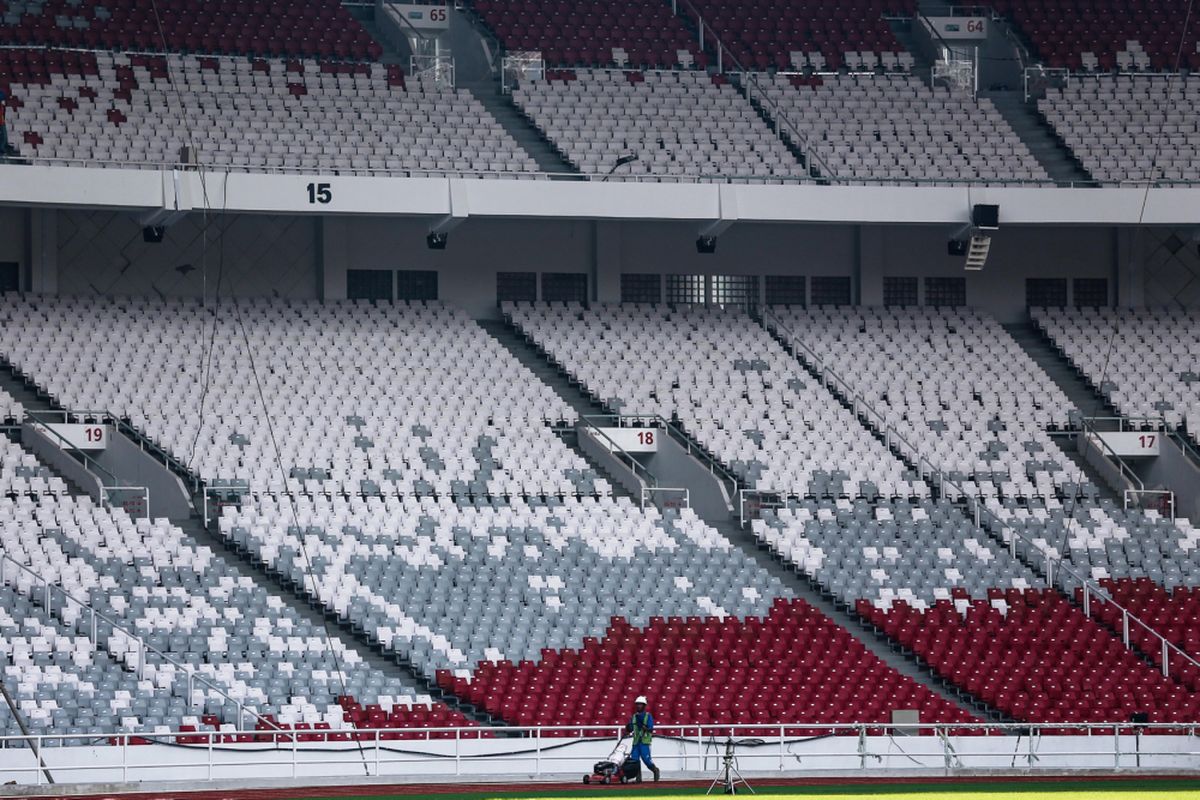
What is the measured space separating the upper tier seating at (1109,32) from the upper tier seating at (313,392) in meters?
15.5

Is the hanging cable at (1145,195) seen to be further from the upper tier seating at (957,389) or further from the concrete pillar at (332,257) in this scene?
the concrete pillar at (332,257)

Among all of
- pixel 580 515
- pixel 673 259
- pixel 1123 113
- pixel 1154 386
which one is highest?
pixel 1123 113

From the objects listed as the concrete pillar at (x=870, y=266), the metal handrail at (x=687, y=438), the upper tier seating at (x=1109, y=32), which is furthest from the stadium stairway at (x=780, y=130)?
the upper tier seating at (x=1109, y=32)

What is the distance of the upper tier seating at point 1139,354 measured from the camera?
4222 cm

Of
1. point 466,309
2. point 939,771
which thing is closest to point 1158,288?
point 466,309

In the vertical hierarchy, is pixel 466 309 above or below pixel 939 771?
above

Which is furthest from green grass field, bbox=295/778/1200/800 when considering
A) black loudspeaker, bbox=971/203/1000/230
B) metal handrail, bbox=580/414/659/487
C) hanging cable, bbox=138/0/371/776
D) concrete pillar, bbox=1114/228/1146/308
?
concrete pillar, bbox=1114/228/1146/308

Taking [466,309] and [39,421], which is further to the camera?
[466,309]

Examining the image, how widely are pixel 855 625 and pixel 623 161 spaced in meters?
10.6

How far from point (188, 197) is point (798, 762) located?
1599 cm

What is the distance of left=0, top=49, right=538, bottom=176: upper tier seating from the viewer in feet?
132

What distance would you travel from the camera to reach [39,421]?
3703cm

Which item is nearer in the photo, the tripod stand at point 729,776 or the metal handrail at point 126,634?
the tripod stand at point 729,776

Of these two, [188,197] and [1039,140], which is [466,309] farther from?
[1039,140]
